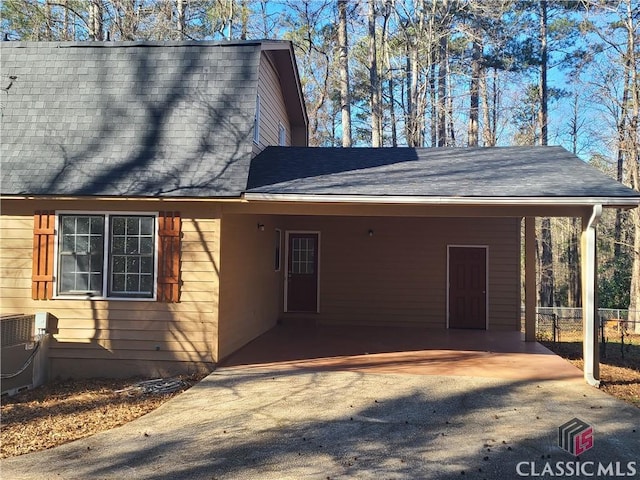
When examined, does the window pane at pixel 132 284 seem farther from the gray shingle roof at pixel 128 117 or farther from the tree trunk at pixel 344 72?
the tree trunk at pixel 344 72

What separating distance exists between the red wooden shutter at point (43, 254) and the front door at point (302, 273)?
216 inches

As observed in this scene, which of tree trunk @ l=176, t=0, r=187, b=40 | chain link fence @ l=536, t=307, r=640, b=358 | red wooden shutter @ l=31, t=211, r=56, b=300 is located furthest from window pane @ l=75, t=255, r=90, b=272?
tree trunk @ l=176, t=0, r=187, b=40

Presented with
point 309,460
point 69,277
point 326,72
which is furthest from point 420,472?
point 326,72

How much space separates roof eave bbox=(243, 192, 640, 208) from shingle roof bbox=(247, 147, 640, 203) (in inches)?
2.7

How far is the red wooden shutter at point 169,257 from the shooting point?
23.1ft

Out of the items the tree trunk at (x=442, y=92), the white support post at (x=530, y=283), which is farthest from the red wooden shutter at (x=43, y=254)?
the tree trunk at (x=442, y=92)

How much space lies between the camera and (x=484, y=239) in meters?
11.2

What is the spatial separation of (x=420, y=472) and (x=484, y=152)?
7.04 m

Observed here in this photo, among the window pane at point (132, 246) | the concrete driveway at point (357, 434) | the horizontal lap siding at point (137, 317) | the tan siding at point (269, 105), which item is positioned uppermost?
the tan siding at point (269, 105)

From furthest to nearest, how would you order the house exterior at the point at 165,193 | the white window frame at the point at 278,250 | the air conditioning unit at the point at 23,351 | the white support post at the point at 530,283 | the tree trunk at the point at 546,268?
the tree trunk at the point at 546,268 → the white window frame at the point at 278,250 → the white support post at the point at 530,283 → the house exterior at the point at 165,193 → the air conditioning unit at the point at 23,351

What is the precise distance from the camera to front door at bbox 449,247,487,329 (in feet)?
36.6

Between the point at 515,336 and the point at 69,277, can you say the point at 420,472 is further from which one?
the point at 515,336

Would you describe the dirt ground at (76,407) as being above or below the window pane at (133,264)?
below

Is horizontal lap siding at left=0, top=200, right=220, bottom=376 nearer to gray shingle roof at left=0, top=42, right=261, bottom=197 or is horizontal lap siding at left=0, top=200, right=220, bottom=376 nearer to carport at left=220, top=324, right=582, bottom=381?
gray shingle roof at left=0, top=42, right=261, bottom=197
